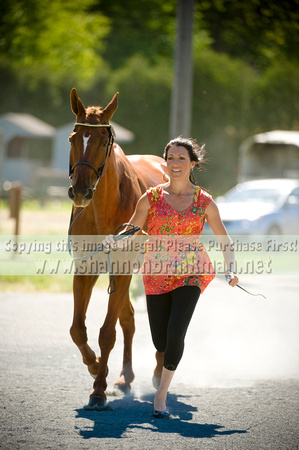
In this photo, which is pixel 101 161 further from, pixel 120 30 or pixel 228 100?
pixel 120 30

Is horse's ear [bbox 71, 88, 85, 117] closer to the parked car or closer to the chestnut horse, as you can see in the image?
the chestnut horse

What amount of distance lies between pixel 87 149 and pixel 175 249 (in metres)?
0.98

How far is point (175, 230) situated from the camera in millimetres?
5359

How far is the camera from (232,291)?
12555mm

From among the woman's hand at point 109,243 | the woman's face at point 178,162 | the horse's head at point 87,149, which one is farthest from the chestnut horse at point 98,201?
the woman's face at point 178,162

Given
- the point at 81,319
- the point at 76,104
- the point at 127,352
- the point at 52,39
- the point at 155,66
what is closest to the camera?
the point at 76,104

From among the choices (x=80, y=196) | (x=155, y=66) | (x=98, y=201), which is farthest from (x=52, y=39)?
(x=80, y=196)

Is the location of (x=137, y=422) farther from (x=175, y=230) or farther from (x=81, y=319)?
(x=175, y=230)

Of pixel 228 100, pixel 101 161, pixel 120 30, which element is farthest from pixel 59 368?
pixel 120 30

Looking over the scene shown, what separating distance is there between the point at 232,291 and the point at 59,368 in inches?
247

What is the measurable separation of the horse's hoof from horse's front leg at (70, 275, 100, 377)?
0.51m

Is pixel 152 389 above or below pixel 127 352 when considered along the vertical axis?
below

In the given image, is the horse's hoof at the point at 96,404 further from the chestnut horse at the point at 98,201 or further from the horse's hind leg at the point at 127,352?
the horse's hind leg at the point at 127,352

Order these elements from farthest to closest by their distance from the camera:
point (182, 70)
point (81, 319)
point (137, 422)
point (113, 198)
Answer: point (182, 70) < point (113, 198) < point (81, 319) < point (137, 422)
